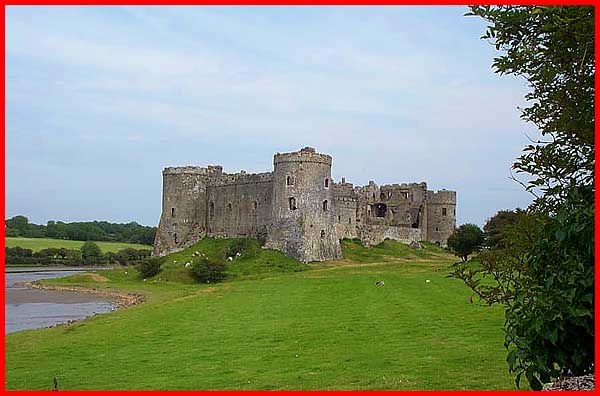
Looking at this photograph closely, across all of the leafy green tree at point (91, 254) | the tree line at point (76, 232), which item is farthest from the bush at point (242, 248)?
the tree line at point (76, 232)

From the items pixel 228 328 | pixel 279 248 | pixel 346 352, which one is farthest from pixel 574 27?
pixel 279 248

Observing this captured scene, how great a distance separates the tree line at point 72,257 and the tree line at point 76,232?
57.8 feet

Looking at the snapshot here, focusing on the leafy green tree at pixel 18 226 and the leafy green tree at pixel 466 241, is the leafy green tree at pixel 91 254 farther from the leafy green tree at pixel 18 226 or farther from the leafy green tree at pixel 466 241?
the leafy green tree at pixel 466 241

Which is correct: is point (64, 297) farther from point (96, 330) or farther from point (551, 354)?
point (551, 354)

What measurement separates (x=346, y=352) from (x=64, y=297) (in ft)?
77.5

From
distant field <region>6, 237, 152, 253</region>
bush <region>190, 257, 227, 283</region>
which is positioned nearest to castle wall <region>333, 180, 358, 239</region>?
bush <region>190, 257, 227, 283</region>

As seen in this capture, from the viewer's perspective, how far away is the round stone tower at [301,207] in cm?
4388

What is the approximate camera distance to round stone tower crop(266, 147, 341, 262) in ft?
144

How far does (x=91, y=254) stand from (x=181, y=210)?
29.1m

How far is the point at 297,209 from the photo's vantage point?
4416 centimetres

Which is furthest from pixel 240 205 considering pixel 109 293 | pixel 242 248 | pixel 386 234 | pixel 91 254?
pixel 91 254

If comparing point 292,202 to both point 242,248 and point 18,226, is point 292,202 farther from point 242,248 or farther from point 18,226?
point 18,226

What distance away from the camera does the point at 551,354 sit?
677 centimetres

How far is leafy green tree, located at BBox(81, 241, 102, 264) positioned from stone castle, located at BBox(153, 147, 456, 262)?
25.8 metres
